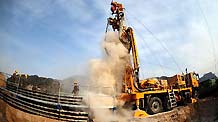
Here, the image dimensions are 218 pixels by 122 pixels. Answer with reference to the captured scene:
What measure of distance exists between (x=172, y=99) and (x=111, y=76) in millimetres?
5423

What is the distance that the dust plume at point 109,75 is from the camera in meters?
16.9

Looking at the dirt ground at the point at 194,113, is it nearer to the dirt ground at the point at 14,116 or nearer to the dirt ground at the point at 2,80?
the dirt ground at the point at 14,116

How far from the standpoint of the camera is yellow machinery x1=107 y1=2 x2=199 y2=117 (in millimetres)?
17031

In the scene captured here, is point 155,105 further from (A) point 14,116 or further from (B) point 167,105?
(A) point 14,116

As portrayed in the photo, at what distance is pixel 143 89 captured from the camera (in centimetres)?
1794

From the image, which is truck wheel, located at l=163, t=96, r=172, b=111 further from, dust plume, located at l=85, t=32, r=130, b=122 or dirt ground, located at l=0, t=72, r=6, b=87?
dirt ground, located at l=0, t=72, r=6, b=87

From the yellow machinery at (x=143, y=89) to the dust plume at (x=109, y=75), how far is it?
548 mm

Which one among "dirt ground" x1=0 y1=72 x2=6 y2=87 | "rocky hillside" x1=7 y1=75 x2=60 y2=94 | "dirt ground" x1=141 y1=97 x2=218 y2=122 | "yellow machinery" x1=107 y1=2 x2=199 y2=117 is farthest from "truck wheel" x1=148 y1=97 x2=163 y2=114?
"dirt ground" x1=0 y1=72 x2=6 y2=87

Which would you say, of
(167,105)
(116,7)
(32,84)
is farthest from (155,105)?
(32,84)

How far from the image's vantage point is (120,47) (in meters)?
18.9

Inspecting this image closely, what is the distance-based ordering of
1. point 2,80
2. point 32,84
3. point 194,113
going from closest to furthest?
point 2,80 → point 194,113 → point 32,84

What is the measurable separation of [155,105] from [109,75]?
14.6 feet

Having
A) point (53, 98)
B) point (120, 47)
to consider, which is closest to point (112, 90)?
point (120, 47)

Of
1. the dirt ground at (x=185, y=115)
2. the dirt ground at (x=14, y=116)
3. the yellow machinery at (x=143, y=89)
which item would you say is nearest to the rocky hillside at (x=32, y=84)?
the dirt ground at (x=14, y=116)
